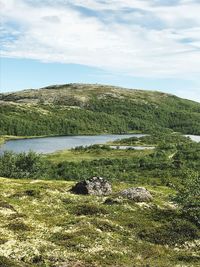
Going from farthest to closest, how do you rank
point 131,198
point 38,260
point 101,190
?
point 101,190
point 131,198
point 38,260

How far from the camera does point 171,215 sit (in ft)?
212

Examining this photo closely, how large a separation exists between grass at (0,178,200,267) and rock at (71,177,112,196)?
3.00m

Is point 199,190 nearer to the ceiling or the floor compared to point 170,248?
nearer to the ceiling

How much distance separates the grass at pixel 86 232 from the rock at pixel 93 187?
9.83 feet

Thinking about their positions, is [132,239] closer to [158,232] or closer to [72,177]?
[158,232]

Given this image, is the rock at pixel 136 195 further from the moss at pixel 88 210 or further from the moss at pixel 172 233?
the moss at pixel 172 233

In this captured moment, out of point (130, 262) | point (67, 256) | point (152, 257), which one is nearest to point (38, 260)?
point (67, 256)

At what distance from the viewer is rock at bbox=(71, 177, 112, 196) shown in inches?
2995

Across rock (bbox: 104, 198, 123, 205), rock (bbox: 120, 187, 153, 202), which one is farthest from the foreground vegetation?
rock (bbox: 120, 187, 153, 202)

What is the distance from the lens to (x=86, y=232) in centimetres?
5269

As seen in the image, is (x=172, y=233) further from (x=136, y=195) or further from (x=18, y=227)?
(x=18, y=227)

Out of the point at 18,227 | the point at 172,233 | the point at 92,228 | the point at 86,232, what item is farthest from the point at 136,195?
the point at 18,227

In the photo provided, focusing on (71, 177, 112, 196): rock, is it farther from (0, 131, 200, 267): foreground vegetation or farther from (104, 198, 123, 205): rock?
(104, 198, 123, 205): rock

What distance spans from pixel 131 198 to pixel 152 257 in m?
23.7
